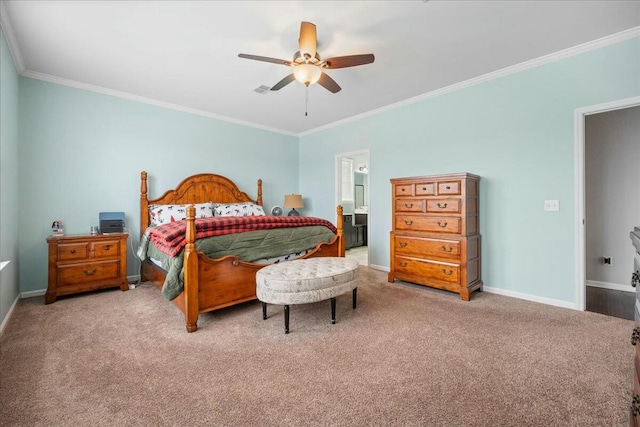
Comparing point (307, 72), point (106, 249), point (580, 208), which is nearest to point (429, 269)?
point (580, 208)

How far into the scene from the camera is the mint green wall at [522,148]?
2.69 meters

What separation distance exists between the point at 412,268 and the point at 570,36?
2728 millimetres

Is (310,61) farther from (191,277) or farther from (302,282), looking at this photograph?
(191,277)

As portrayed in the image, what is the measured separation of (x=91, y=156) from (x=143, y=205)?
32.9 inches

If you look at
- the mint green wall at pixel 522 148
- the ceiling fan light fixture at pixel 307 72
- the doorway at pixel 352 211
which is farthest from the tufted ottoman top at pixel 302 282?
the doorway at pixel 352 211

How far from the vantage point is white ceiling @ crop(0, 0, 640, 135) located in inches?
84.5

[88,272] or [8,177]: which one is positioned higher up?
[8,177]

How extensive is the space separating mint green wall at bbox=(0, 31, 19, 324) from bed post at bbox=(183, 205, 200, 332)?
5.01 feet

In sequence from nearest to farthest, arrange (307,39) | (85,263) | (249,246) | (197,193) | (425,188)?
1. (307,39)
2. (249,246)
3. (85,263)
4. (425,188)
5. (197,193)

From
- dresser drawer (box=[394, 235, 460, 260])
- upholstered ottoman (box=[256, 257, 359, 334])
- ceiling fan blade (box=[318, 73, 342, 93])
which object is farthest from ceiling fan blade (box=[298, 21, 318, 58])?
dresser drawer (box=[394, 235, 460, 260])

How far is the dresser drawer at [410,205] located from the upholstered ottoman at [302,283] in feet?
4.50

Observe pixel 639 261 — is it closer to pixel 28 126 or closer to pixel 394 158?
pixel 394 158

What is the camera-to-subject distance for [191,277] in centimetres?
228

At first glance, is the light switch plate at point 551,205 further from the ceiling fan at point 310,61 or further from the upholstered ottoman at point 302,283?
the ceiling fan at point 310,61
